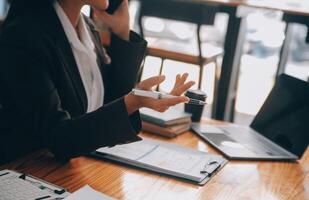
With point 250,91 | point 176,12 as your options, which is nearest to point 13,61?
point 176,12

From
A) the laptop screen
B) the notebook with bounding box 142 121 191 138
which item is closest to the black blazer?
the notebook with bounding box 142 121 191 138

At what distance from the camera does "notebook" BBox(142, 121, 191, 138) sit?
1515mm

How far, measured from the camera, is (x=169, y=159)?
4.23ft

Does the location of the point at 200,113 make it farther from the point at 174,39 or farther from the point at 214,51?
the point at 174,39

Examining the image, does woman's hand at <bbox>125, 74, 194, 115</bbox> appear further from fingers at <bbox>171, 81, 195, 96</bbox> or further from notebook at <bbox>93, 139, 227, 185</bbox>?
notebook at <bbox>93, 139, 227, 185</bbox>

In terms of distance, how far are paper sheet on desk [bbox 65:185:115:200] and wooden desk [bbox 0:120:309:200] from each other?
0.04m

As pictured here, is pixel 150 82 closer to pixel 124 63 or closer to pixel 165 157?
pixel 165 157

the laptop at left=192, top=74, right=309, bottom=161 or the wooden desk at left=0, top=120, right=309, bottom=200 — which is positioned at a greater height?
the laptop at left=192, top=74, right=309, bottom=161

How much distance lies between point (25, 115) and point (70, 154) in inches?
6.6

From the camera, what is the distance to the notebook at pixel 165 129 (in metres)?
1.51

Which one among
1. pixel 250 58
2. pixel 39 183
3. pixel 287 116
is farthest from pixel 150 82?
pixel 250 58

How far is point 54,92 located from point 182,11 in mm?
1608

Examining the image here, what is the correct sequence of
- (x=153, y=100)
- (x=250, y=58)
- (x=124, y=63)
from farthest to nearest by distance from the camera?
(x=250, y=58), (x=124, y=63), (x=153, y=100)

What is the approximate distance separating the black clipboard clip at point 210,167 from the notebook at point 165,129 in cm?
26
